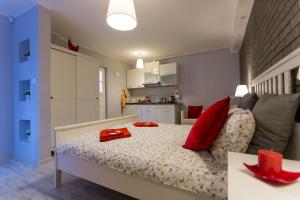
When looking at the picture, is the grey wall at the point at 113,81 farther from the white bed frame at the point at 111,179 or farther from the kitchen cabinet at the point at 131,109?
the white bed frame at the point at 111,179

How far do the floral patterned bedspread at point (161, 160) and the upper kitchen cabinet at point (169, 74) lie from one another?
350 centimetres

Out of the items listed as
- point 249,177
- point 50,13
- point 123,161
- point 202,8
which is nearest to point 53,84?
point 50,13

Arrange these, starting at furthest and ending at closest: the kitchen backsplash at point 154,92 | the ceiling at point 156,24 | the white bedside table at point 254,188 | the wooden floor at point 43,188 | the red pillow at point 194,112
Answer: the kitchen backsplash at point 154,92, the red pillow at point 194,112, the ceiling at point 156,24, the wooden floor at point 43,188, the white bedside table at point 254,188

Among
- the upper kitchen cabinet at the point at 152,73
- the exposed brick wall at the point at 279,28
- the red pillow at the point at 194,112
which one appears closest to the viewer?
the exposed brick wall at the point at 279,28

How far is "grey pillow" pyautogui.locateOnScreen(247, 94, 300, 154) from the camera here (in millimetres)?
935

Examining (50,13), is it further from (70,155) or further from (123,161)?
(123,161)

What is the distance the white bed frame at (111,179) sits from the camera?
1.10 meters

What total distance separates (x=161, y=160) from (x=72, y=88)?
2.69m

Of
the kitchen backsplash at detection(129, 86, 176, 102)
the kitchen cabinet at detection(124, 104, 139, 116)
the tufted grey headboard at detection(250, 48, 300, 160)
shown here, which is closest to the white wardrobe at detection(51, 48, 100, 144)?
the kitchen cabinet at detection(124, 104, 139, 116)

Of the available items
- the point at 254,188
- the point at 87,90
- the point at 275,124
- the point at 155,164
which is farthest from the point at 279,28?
the point at 87,90

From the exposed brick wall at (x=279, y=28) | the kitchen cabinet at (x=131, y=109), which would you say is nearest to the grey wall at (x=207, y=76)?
the kitchen cabinet at (x=131, y=109)

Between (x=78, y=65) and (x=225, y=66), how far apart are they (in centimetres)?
387

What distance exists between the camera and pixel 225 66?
179 inches

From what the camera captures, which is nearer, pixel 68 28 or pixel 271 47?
pixel 271 47
